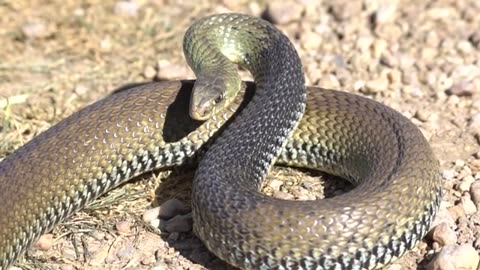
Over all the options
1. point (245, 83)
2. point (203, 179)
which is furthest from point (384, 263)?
point (245, 83)

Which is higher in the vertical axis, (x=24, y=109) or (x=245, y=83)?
(x=245, y=83)

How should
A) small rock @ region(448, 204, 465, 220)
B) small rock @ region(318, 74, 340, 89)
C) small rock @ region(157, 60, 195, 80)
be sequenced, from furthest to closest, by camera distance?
small rock @ region(157, 60, 195, 80), small rock @ region(318, 74, 340, 89), small rock @ region(448, 204, 465, 220)

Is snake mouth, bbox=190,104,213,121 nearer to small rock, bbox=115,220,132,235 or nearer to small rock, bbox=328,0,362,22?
small rock, bbox=115,220,132,235

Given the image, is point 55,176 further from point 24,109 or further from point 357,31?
point 357,31

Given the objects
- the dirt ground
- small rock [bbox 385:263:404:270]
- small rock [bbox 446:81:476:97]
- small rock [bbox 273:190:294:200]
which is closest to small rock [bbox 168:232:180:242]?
the dirt ground

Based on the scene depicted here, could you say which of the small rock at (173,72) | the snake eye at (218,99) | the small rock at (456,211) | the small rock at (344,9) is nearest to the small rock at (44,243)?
the snake eye at (218,99)

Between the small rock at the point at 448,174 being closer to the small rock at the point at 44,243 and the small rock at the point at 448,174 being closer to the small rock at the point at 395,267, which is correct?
the small rock at the point at 395,267
